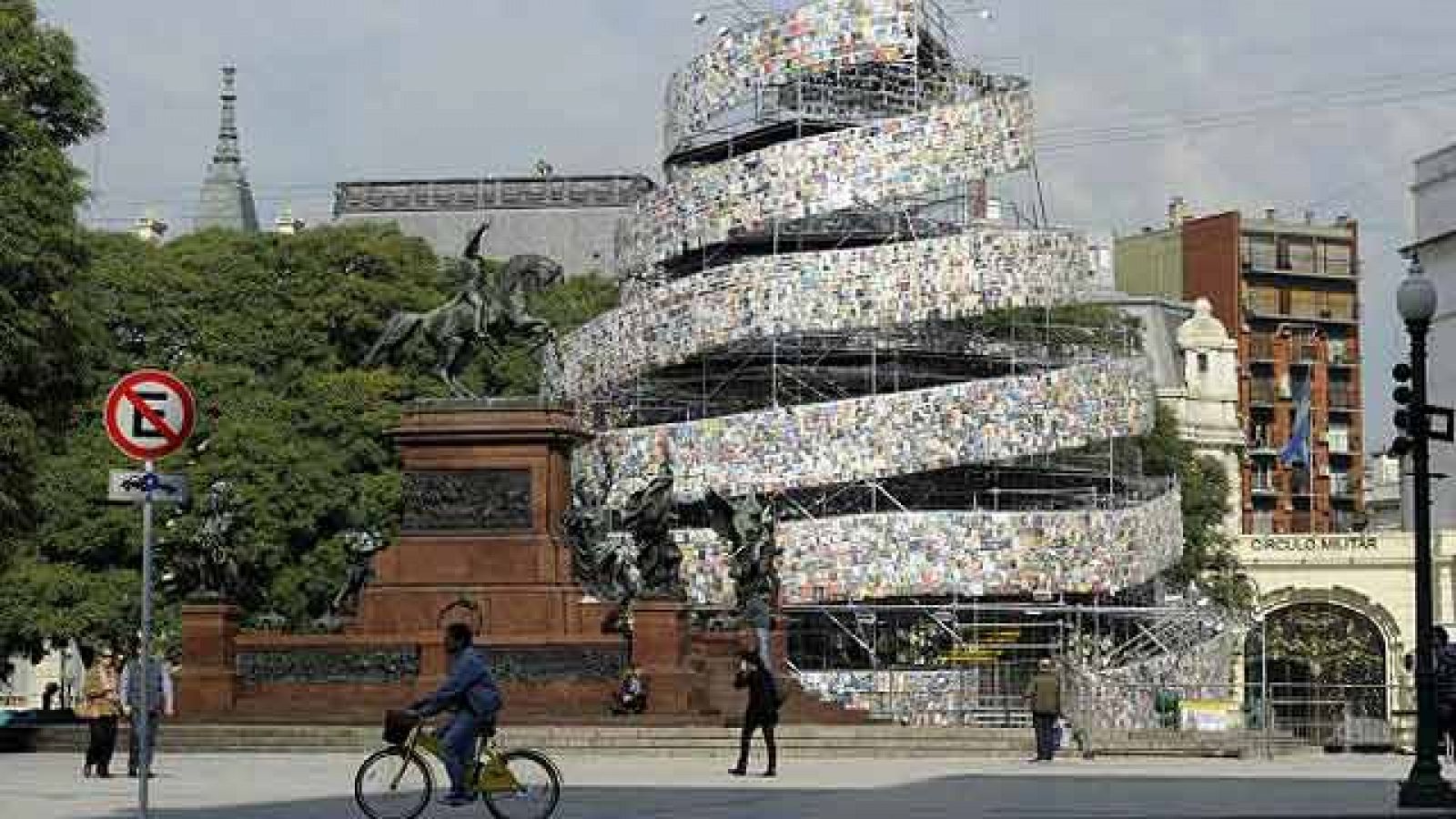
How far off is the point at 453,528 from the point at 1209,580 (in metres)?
47.9

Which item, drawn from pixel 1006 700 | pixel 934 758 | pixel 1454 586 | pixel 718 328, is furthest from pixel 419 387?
pixel 1454 586

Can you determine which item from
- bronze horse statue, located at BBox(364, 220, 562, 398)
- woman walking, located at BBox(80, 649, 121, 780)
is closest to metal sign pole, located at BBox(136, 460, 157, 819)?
woman walking, located at BBox(80, 649, 121, 780)

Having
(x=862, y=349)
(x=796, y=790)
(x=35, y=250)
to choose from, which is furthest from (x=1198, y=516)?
(x=796, y=790)

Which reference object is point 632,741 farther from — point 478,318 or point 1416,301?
point 1416,301

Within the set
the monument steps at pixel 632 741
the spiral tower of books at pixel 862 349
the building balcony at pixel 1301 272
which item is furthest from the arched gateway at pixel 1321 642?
the monument steps at pixel 632 741

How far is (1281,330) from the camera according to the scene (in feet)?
433

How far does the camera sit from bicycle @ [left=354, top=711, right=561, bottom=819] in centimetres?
2264

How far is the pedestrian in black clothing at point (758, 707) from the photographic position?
32375 mm

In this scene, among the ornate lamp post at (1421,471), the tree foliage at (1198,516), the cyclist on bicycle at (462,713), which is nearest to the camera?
the cyclist on bicycle at (462,713)

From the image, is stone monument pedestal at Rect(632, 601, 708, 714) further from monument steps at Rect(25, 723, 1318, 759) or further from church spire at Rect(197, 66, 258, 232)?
church spire at Rect(197, 66, 258, 232)

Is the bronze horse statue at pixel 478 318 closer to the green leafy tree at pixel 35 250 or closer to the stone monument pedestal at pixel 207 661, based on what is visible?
the stone monument pedestal at pixel 207 661

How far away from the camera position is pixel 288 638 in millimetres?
43406

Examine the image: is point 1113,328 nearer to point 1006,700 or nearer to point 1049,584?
point 1049,584

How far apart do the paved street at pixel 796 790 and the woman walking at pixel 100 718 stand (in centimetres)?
42
